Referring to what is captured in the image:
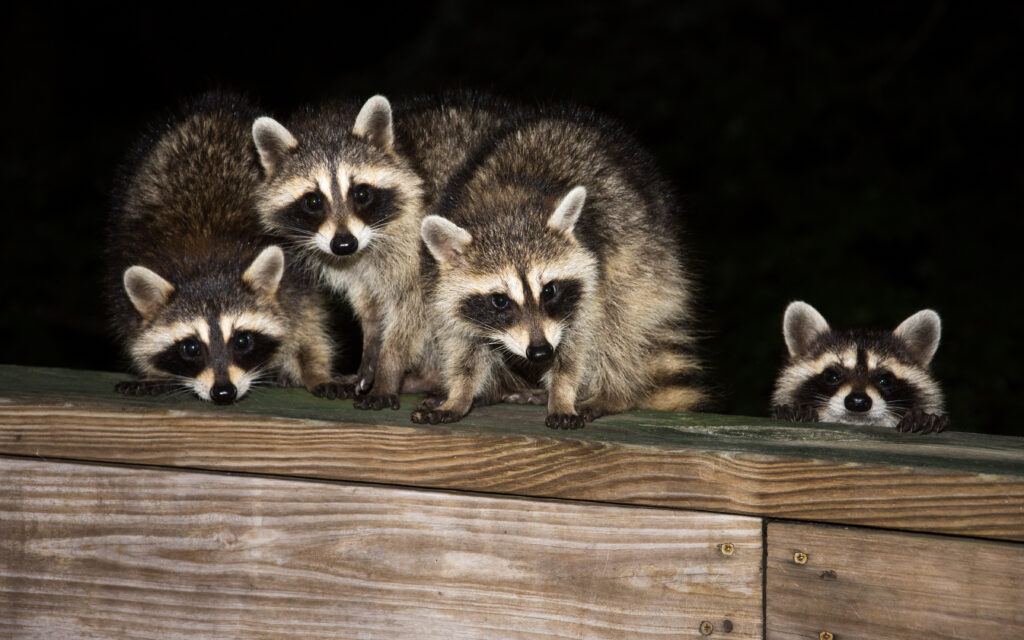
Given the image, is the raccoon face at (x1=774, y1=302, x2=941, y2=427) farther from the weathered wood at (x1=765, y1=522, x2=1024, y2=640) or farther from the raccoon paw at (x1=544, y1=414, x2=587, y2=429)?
the weathered wood at (x1=765, y1=522, x2=1024, y2=640)

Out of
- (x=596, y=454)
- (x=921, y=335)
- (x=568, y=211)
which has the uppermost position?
(x=568, y=211)

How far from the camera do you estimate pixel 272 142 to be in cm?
318

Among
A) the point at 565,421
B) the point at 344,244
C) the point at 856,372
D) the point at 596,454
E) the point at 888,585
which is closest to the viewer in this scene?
the point at 888,585

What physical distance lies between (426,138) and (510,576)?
1745mm

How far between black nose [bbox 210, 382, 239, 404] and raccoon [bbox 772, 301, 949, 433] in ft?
5.65

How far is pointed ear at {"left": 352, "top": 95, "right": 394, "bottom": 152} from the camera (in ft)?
10.5

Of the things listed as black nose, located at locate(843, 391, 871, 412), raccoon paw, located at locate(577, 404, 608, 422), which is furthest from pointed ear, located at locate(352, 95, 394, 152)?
black nose, located at locate(843, 391, 871, 412)

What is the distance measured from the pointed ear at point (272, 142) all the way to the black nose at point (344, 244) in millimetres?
354

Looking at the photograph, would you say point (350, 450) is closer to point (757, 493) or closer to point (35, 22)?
point (757, 493)

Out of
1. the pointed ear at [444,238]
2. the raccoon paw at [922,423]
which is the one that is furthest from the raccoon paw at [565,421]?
the raccoon paw at [922,423]

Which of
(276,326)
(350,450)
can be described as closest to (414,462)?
(350,450)

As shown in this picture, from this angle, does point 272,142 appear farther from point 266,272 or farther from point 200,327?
point 200,327

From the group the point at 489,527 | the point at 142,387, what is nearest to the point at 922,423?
the point at 489,527

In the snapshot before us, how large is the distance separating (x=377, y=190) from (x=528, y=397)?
83 centimetres
